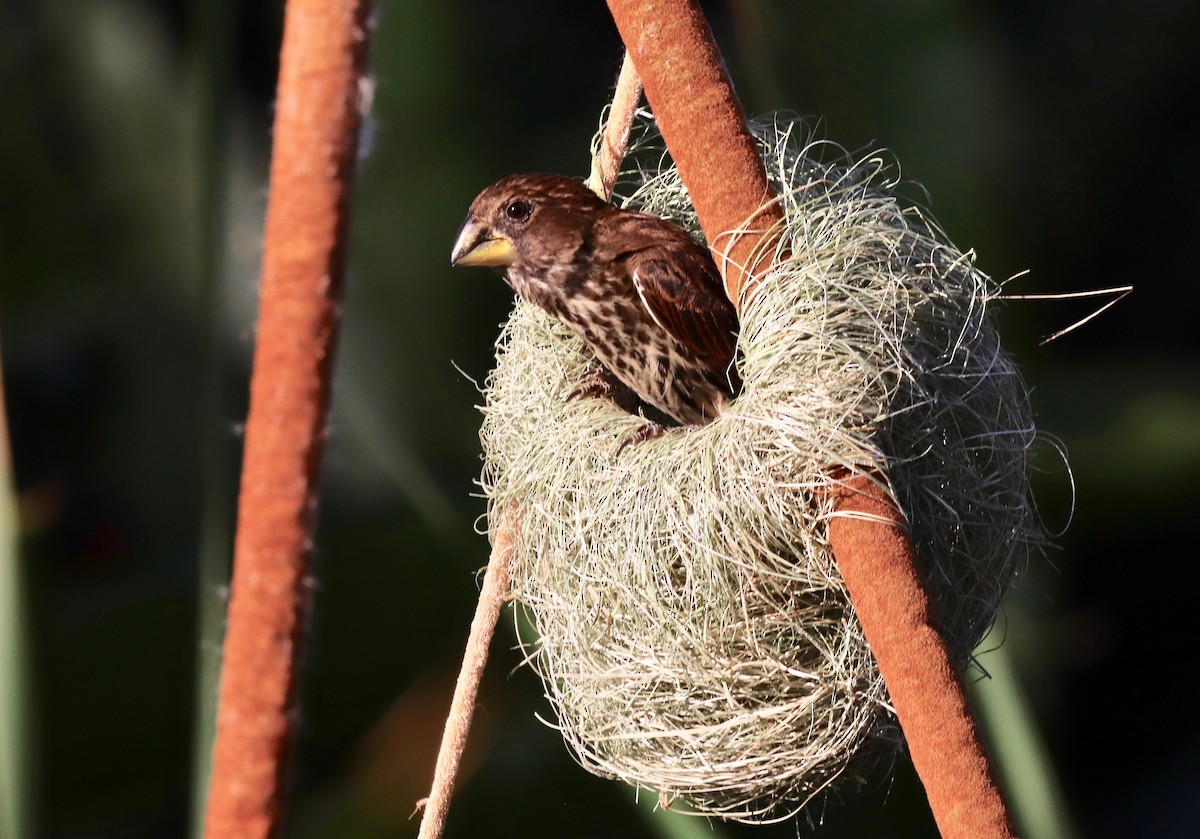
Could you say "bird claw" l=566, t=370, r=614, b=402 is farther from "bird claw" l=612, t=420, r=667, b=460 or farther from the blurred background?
the blurred background

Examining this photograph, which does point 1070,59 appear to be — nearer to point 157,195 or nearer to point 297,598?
point 157,195

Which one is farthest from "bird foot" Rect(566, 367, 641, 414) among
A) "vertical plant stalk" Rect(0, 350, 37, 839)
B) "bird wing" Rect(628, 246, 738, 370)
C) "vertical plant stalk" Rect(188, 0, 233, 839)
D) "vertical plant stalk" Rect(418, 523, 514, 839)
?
"vertical plant stalk" Rect(0, 350, 37, 839)

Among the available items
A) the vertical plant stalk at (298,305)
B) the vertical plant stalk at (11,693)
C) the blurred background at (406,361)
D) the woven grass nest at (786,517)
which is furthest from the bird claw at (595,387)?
the vertical plant stalk at (298,305)

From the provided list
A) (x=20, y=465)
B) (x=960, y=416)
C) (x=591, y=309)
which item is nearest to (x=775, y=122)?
(x=591, y=309)

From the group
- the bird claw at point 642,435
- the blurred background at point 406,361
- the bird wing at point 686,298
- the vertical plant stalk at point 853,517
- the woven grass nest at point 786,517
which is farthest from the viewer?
the blurred background at point 406,361

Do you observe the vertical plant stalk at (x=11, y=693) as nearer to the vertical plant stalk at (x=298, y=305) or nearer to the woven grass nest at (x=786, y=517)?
the woven grass nest at (x=786, y=517)
